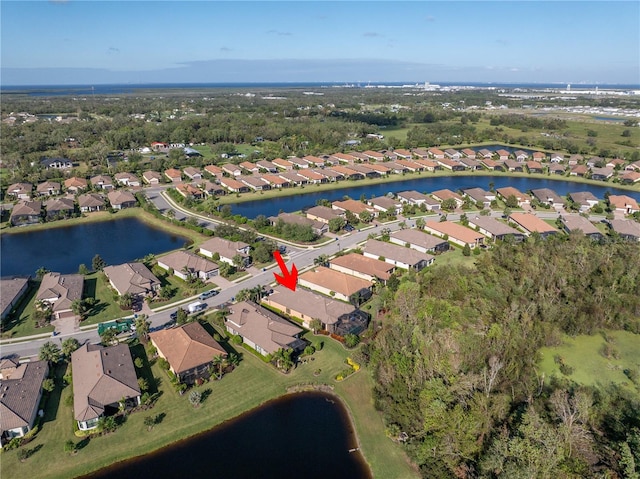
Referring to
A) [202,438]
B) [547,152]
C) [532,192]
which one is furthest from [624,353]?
[547,152]

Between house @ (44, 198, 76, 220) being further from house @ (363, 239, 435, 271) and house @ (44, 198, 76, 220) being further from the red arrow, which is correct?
house @ (363, 239, 435, 271)

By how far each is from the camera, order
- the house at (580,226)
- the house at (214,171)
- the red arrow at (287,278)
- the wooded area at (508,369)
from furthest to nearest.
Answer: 1. the house at (214,171)
2. the house at (580,226)
3. the red arrow at (287,278)
4. the wooded area at (508,369)

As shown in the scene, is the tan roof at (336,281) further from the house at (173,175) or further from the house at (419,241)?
the house at (173,175)

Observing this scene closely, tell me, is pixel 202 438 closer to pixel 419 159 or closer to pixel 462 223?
pixel 462 223

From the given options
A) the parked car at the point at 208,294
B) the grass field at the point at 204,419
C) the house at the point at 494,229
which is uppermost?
the house at the point at 494,229

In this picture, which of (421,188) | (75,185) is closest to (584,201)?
(421,188)

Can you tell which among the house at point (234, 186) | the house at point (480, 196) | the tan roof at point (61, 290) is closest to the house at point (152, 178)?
the house at point (234, 186)
